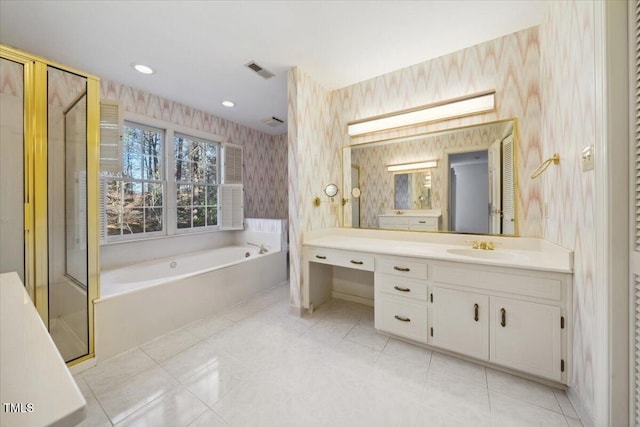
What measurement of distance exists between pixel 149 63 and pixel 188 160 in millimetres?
1403

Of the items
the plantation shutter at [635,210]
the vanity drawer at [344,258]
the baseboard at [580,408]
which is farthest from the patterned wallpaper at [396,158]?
the baseboard at [580,408]

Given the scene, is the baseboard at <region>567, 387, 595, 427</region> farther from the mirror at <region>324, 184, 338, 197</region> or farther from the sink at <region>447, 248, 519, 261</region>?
the mirror at <region>324, 184, 338, 197</region>

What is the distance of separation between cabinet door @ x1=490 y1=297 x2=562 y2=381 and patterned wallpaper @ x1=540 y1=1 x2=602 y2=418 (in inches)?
3.4

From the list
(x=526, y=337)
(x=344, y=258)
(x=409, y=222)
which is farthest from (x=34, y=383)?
(x=409, y=222)

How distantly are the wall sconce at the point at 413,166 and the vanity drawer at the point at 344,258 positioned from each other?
3.34 ft

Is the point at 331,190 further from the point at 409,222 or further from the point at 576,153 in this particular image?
the point at 576,153

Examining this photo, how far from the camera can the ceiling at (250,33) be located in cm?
168

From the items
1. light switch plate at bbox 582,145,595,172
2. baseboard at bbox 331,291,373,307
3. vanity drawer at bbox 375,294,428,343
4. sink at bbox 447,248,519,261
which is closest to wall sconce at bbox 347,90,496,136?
light switch plate at bbox 582,145,595,172

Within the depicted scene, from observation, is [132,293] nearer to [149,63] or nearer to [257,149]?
[149,63]

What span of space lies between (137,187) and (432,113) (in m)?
3.50

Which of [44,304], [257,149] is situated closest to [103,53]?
[44,304]

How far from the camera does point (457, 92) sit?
84.7 inches

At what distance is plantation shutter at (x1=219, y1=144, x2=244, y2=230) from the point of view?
380 cm

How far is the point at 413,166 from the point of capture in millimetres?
2416
